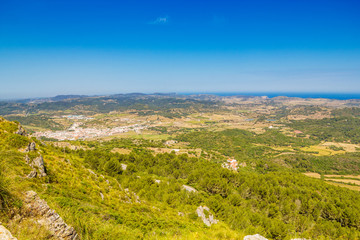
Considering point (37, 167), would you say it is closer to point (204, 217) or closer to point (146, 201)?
point (146, 201)

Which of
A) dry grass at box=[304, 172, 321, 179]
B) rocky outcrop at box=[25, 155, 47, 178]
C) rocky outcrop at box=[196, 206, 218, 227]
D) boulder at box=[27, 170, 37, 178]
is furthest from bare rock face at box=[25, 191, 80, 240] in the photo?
dry grass at box=[304, 172, 321, 179]

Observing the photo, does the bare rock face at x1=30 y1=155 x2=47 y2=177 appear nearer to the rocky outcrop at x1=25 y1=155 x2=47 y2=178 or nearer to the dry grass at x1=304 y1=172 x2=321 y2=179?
the rocky outcrop at x1=25 y1=155 x2=47 y2=178

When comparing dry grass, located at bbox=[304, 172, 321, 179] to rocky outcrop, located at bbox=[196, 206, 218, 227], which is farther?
dry grass, located at bbox=[304, 172, 321, 179]

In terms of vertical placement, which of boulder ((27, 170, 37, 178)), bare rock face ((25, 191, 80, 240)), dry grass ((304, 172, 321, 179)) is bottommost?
dry grass ((304, 172, 321, 179))

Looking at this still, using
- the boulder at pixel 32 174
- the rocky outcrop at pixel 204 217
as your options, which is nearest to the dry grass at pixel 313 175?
the rocky outcrop at pixel 204 217

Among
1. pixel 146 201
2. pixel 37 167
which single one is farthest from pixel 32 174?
pixel 146 201

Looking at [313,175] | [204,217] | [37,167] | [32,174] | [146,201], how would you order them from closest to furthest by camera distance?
[32,174], [37,167], [146,201], [204,217], [313,175]

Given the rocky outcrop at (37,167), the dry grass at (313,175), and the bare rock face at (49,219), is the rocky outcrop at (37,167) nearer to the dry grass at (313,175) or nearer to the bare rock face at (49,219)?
the bare rock face at (49,219)

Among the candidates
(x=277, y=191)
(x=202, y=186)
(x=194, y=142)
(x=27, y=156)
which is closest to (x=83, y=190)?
(x=27, y=156)
